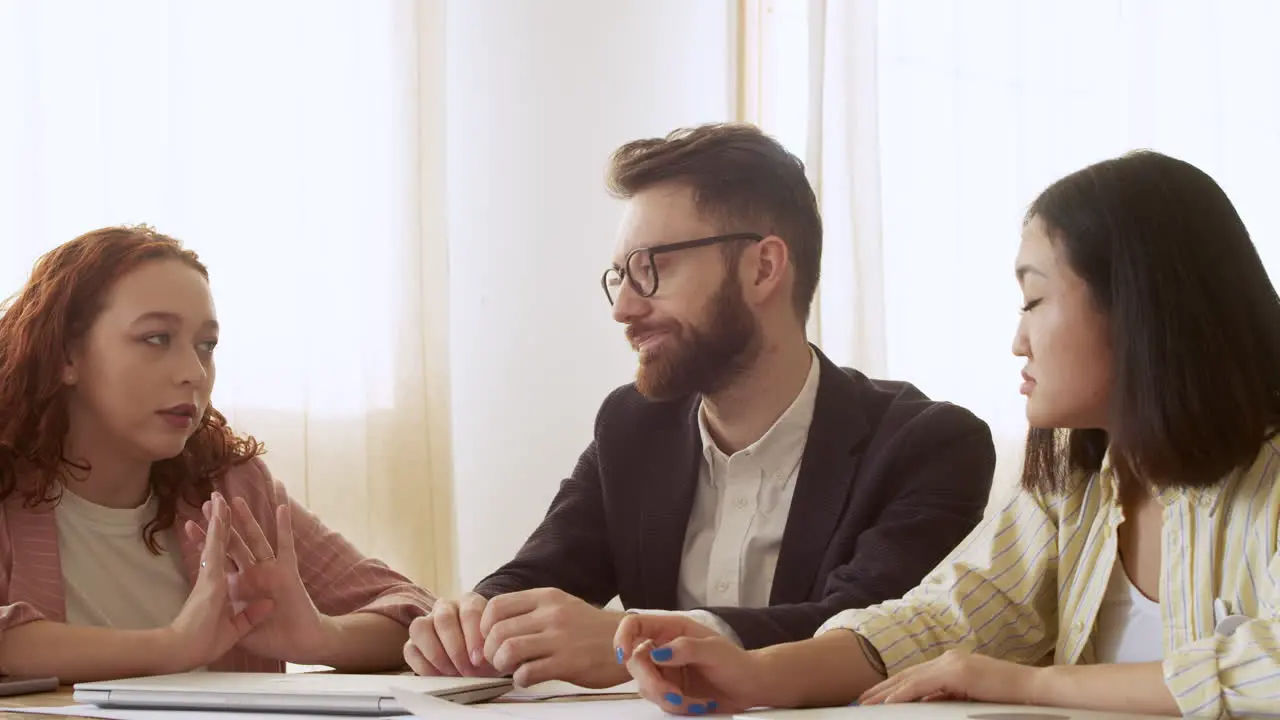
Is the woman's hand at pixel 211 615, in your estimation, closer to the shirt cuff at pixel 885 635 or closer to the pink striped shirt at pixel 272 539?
the pink striped shirt at pixel 272 539

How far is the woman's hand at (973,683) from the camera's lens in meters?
1.08

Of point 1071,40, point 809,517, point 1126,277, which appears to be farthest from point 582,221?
point 1126,277

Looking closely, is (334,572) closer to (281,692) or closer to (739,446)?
(739,446)

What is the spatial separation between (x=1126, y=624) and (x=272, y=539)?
3.68 ft

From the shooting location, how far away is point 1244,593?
115 cm

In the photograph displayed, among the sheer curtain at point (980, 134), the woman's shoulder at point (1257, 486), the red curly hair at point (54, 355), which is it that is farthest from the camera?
the sheer curtain at point (980, 134)

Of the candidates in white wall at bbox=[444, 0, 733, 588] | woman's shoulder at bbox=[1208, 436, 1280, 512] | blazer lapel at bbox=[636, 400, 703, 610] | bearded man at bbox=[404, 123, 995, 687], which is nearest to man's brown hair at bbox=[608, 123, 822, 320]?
bearded man at bbox=[404, 123, 995, 687]

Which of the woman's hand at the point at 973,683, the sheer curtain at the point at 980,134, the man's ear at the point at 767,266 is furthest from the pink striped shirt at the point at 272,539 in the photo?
the sheer curtain at the point at 980,134

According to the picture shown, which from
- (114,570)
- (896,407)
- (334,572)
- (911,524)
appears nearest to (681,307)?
(896,407)

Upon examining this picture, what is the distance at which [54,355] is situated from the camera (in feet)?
5.50

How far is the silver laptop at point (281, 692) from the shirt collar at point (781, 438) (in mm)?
649

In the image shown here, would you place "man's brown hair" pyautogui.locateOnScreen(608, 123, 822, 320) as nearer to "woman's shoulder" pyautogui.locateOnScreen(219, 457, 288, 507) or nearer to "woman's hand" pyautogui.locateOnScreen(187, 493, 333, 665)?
"woman's shoulder" pyautogui.locateOnScreen(219, 457, 288, 507)

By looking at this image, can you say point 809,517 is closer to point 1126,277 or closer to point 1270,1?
point 1126,277

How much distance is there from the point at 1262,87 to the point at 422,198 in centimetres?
196
